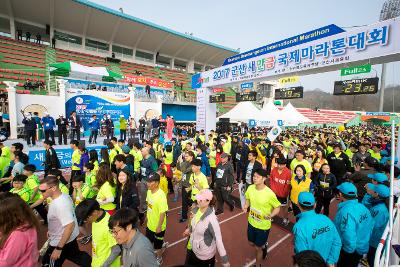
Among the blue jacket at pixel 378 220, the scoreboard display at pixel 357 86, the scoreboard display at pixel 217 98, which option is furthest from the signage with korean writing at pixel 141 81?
the blue jacket at pixel 378 220

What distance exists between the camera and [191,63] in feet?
134

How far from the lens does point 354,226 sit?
2877mm

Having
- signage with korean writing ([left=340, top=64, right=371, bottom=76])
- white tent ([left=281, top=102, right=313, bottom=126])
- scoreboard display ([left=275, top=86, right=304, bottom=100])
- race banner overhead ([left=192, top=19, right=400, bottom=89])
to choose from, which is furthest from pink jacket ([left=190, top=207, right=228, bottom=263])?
white tent ([left=281, top=102, right=313, bottom=126])

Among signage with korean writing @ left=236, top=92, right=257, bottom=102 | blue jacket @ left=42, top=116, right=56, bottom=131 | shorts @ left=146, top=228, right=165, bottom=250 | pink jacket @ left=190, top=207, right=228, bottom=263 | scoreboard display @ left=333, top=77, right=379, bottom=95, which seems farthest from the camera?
signage with korean writing @ left=236, top=92, right=257, bottom=102

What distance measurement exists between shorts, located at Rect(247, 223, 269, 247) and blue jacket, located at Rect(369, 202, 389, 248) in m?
1.59

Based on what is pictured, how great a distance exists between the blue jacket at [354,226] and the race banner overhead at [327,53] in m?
6.31

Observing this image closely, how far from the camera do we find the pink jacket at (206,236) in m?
2.78

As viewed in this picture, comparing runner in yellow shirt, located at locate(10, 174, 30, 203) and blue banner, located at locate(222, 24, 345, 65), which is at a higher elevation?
blue banner, located at locate(222, 24, 345, 65)

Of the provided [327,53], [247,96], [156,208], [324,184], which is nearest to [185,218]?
[156,208]

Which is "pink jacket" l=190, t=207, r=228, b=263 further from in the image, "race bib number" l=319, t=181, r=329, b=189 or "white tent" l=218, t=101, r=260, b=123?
"white tent" l=218, t=101, r=260, b=123

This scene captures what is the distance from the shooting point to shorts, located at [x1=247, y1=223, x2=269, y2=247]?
12.0 ft

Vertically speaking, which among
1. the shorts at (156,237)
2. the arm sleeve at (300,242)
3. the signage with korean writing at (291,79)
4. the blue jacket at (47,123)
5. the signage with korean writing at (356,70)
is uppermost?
the signage with korean writing at (291,79)

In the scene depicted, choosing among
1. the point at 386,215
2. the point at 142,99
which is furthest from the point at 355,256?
the point at 142,99

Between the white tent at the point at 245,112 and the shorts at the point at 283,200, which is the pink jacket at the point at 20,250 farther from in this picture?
the white tent at the point at 245,112
